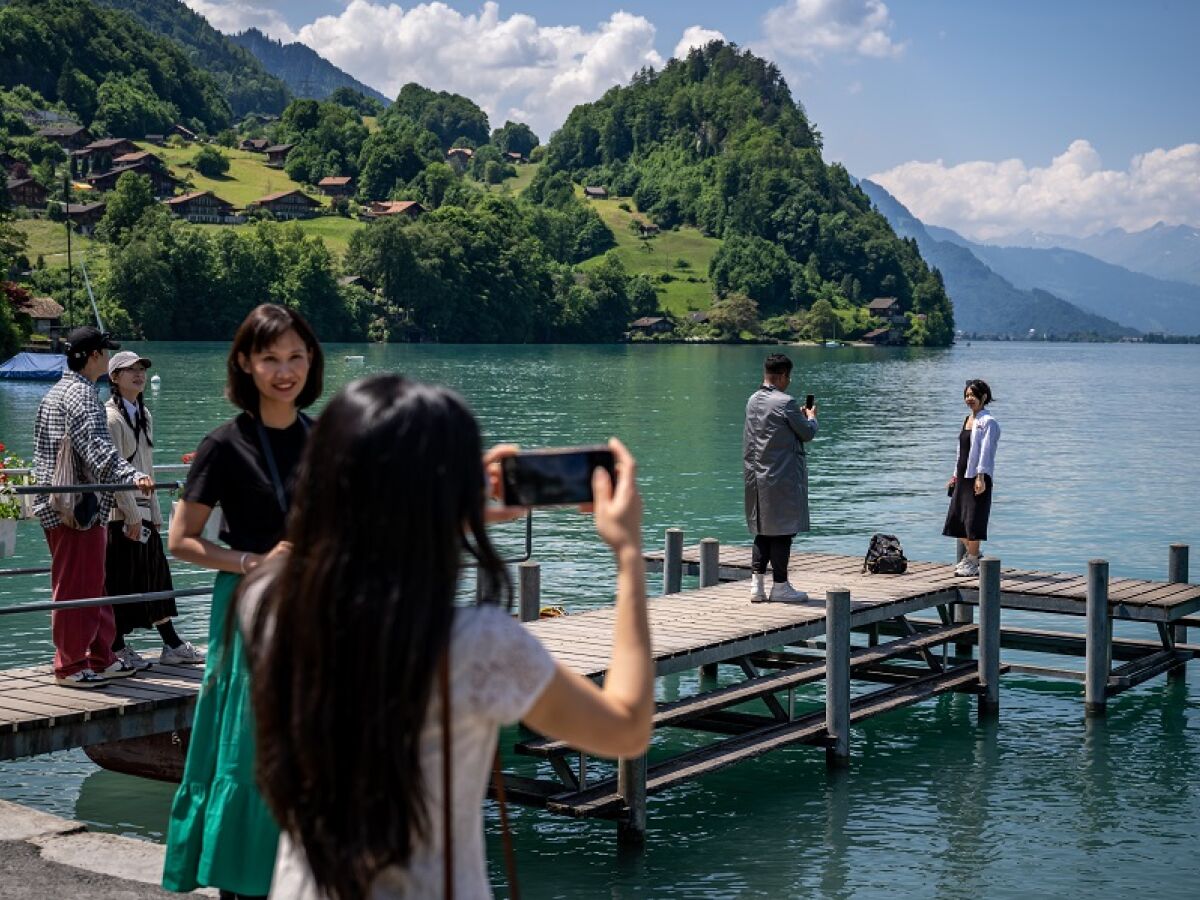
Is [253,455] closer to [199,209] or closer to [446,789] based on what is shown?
[446,789]

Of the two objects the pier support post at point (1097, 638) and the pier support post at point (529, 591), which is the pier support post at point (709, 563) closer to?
the pier support post at point (529, 591)

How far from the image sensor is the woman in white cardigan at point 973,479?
52.7ft

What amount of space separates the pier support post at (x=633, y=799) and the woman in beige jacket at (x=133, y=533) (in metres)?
3.16

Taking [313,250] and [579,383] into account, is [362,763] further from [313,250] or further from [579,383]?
[313,250]

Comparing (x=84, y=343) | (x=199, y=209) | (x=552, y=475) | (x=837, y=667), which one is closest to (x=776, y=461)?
(x=837, y=667)

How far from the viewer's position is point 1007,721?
645 inches

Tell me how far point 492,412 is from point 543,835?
57189 mm

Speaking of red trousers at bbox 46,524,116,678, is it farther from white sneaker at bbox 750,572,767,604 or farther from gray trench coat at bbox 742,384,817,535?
white sneaker at bbox 750,572,767,604

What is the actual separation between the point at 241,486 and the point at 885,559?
11677mm

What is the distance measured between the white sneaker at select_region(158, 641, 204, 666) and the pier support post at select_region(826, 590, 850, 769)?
490cm

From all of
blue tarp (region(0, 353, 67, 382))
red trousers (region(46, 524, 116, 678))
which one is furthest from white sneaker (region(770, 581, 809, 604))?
blue tarp (region(0, 353, 67, 382))

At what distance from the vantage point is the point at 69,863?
7633mm

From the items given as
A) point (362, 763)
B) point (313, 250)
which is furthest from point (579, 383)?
point (362, 763)

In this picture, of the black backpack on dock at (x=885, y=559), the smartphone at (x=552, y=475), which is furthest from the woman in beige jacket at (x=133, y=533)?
the black backpack on dock at (x=885, y=559)
